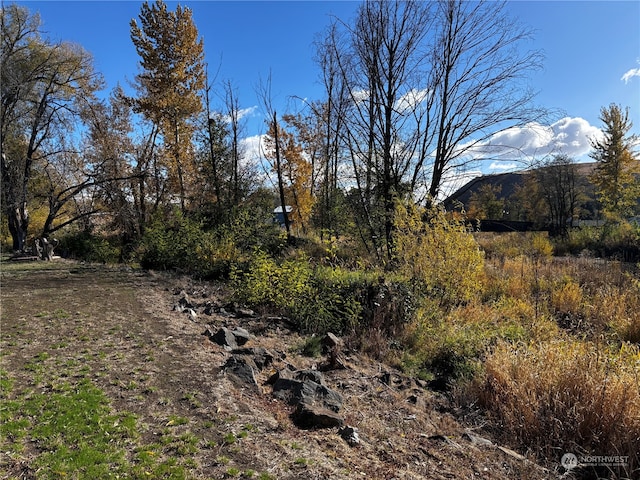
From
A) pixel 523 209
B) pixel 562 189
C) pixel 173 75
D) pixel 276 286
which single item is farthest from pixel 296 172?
pixel 523 209

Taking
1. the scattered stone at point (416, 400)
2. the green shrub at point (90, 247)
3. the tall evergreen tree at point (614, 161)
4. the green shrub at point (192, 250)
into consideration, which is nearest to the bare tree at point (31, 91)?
the green shrub at point (90, 247)

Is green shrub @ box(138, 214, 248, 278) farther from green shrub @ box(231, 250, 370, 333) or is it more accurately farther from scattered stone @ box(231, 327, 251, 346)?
scattered stone @ box(231, 327, 251, 346)

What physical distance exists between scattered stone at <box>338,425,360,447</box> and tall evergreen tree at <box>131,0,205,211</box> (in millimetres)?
14599

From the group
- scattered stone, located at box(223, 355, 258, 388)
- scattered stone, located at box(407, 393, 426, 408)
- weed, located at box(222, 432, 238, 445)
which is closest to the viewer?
weed, located at box(222, 432, 238, 445)

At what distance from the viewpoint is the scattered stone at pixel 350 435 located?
3010 mm

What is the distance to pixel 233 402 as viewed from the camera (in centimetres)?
347

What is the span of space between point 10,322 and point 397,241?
6.72 m

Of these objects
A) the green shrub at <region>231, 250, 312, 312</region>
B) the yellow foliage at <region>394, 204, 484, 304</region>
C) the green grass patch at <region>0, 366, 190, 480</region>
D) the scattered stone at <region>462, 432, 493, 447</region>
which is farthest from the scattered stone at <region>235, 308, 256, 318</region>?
the scattered stone at <region>462, 432, 493, 447</region>

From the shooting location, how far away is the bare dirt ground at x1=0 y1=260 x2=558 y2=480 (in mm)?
2691

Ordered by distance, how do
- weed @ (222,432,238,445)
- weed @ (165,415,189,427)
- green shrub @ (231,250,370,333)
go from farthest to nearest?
green shrub @ (231,250,370,333) < weed @ (165,415,189,427) < weed @ (222,432,238,445)

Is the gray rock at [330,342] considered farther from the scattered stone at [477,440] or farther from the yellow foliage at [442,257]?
the yellow foliage at [442,257]

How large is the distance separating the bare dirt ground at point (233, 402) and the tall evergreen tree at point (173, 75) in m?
11.3

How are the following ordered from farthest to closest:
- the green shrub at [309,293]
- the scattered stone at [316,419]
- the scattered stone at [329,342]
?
1. the green shrub at [309,293]
2. the scattered stone at [329,342]
3. the scattered stone at [316,419]

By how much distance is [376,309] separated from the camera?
6.70 meters
